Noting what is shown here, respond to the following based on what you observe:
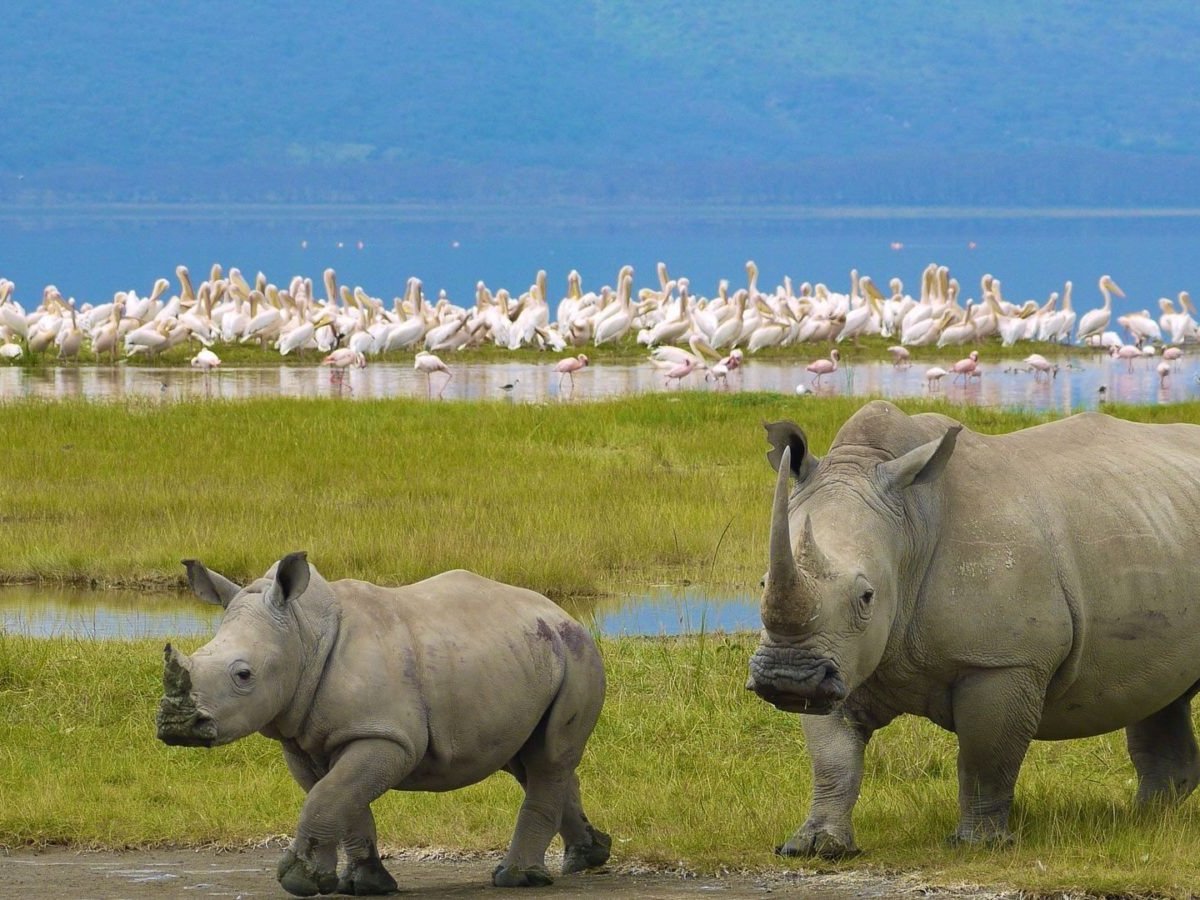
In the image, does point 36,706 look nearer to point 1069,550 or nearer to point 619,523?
point 1069,550

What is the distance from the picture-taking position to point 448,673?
617 cm

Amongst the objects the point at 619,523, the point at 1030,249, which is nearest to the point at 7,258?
the point at 1030,249

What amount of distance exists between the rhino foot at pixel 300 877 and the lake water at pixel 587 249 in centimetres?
6524

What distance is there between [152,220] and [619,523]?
17101cm

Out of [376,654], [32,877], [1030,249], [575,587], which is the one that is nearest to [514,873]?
[376,654]

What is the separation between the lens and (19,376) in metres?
30.0

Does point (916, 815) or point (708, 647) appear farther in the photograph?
point (708, 647)

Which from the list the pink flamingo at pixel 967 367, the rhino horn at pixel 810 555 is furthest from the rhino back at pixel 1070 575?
the pink flamingo at pixel 967 367

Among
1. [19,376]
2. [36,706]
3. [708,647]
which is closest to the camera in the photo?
[36,706]

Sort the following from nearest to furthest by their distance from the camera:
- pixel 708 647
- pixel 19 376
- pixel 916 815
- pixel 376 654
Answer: pixel 376 654 < pixel 916 815 < pixel 708 647 < pixel 19 376

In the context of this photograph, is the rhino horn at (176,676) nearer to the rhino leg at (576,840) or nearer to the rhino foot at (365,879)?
the rhino foot at (365,879)

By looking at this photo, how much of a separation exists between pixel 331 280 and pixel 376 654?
39.4 m

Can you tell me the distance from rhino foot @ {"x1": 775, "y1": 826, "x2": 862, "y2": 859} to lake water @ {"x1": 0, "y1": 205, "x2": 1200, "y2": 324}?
210ft

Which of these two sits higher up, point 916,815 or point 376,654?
point 376,654
